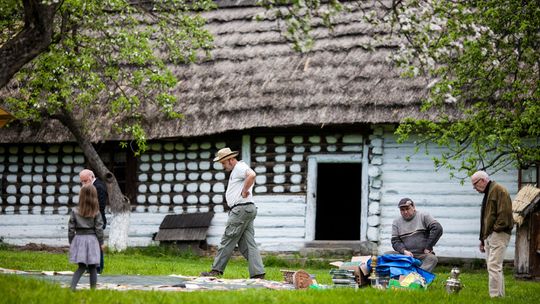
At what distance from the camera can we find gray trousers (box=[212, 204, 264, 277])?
44.4ft

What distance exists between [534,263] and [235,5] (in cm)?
1029

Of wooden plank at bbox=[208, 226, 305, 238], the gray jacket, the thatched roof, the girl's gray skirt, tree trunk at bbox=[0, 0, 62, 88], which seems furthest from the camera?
wooden plank at bbox=[208, 226, 305, 238]

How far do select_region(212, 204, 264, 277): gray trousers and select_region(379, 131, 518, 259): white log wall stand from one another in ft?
21.0

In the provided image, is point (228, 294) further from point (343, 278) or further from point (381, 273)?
point (381, 273)

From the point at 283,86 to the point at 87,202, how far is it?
10.2 m

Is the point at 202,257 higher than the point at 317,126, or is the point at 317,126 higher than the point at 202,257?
the point at 317,126

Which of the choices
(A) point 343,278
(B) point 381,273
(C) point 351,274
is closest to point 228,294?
(A) point 343,278

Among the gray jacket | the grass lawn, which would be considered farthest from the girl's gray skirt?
the grass lawn

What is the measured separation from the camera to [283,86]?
20.5 meters

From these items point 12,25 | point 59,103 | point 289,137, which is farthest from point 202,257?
point 12,25

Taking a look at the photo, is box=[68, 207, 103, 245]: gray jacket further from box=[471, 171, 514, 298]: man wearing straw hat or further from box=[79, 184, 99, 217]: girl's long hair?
box=[471, 171, 514, 298]: man wearing straw hat

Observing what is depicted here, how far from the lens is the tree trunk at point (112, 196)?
20.2m

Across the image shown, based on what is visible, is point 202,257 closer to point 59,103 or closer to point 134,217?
point 134,217

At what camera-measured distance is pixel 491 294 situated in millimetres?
12047
